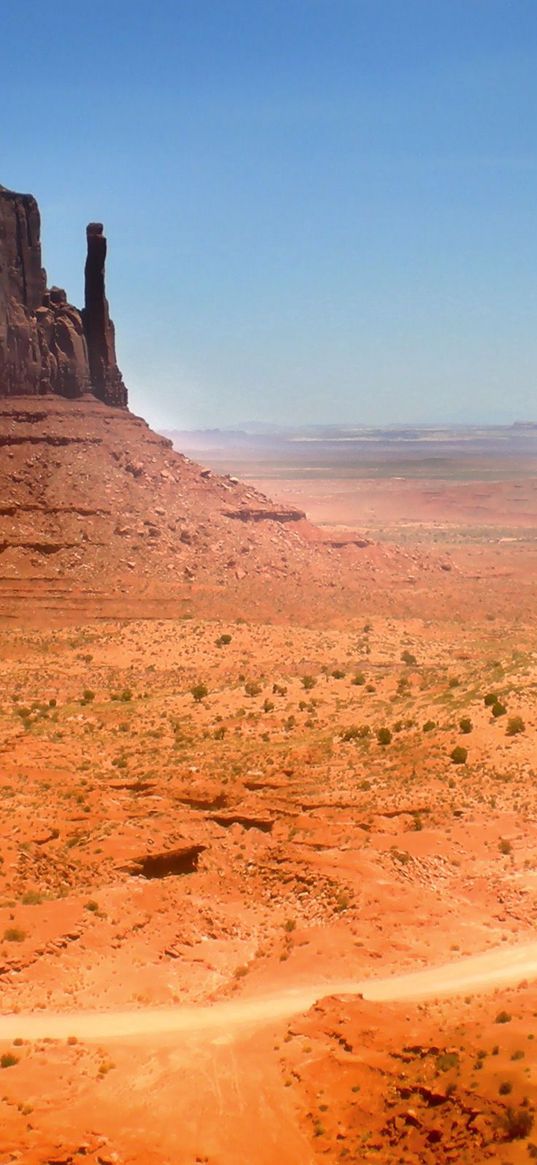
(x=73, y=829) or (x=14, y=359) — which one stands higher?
(x=14, y=359)

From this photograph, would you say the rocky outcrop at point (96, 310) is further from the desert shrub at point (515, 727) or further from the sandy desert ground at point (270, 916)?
the desert shrub at point (515, 727)

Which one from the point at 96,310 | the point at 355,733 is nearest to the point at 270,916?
the point at 355,733

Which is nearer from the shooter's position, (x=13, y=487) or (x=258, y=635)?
(x=258, y=635)

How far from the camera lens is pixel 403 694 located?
34625 mm

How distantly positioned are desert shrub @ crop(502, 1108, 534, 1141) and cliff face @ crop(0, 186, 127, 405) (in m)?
54.3

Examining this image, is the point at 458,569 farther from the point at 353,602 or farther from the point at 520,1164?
the point at 520,1164

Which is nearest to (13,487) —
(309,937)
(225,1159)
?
(309,937)

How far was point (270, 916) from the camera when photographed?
2072 centimetres

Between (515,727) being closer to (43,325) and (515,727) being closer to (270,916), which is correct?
(270,916)

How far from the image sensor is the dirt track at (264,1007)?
55.0 feet

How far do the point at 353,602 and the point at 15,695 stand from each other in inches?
1020

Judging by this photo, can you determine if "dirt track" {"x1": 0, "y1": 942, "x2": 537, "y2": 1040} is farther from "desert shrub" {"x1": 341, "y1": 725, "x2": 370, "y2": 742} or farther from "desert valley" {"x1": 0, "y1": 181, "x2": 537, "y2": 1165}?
"desert shrub" {"x1": 341, "y1": 725, "x2": 370, "y2": 742}

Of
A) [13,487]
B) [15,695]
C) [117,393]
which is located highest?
[117,393]

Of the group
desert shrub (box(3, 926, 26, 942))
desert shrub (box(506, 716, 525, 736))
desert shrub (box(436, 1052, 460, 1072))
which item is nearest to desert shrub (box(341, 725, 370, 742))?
desert shrub (box(506, 716, 525, 736))
